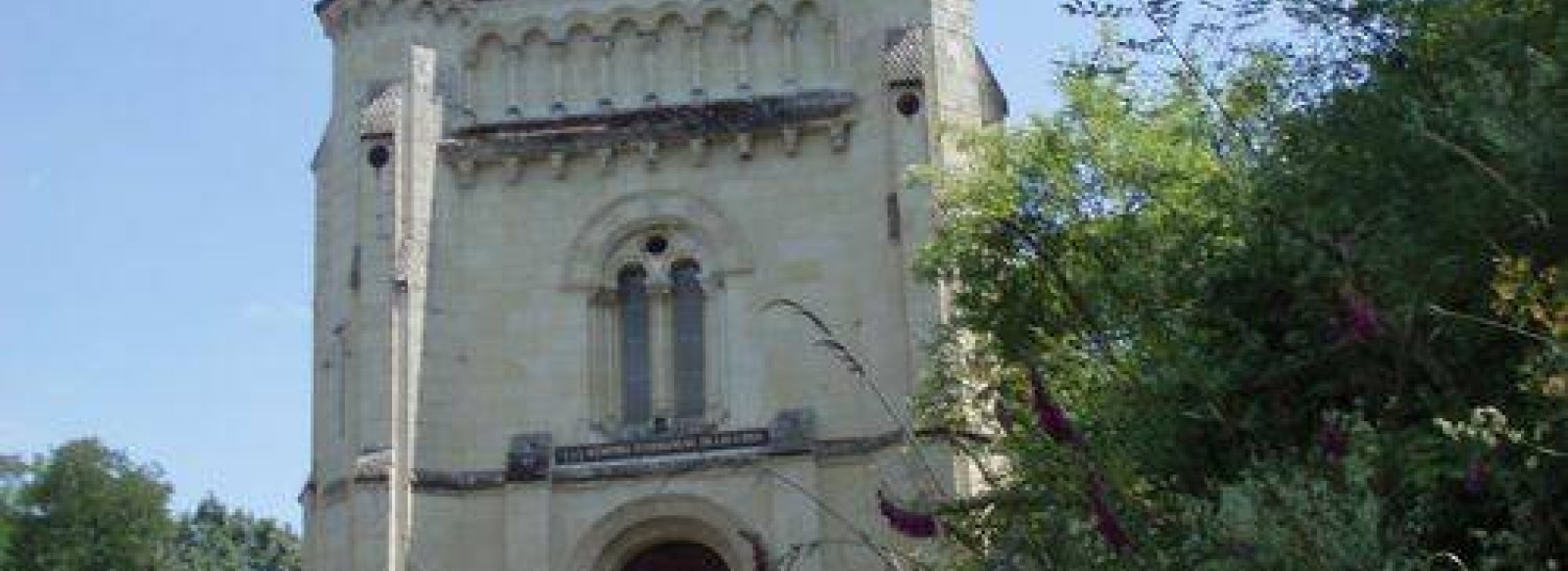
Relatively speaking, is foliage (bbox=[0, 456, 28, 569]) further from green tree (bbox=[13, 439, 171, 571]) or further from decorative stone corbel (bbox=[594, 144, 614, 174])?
decorative stone corbel (bbox=[594, 144, 614, 174])

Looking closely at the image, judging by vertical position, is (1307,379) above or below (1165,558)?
above

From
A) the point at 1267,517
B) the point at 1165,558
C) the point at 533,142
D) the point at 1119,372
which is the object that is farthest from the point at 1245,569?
the point at 533,142

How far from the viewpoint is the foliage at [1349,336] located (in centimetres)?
1097

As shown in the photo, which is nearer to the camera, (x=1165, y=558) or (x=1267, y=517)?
(x=1267, y=517)

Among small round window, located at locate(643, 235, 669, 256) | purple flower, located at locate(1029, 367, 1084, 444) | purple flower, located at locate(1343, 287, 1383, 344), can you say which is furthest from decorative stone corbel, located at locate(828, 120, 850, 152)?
purple flower, located at locate(1343, 287, 1383, 344)

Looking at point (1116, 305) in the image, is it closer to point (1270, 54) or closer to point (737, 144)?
point (1270, 54)

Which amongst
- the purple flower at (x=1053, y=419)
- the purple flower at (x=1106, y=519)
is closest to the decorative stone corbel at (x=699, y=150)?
the purple flower at (x=1053, y=419)

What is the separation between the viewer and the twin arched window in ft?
91.9

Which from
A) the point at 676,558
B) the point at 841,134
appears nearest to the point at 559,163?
the point at 841,134

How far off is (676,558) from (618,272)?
12.7 feet

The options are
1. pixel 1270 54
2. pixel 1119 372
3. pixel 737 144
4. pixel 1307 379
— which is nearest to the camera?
pixel 1307 379

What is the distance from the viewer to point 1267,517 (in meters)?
10.6

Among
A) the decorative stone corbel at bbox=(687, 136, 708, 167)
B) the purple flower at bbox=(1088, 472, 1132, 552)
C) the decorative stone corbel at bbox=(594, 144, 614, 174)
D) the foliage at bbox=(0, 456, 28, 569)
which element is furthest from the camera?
the foliage at bbox=(0, 456, 28, 569)

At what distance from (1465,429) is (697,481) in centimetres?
1726
